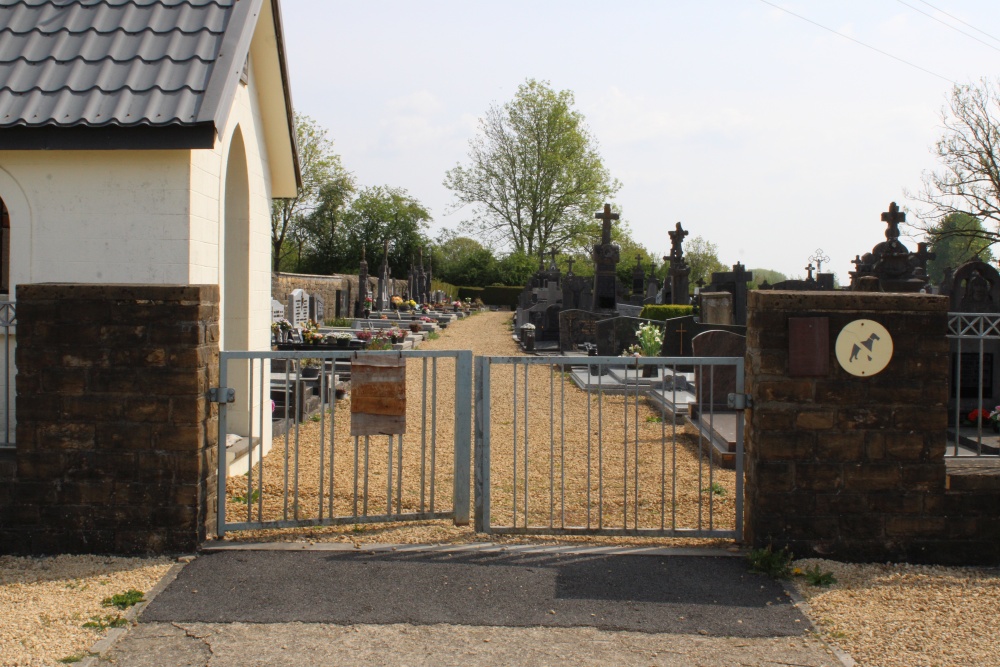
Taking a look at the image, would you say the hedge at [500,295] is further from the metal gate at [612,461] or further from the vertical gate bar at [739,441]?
the vertical gate bar at [739,441]

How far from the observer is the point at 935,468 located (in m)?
5.31

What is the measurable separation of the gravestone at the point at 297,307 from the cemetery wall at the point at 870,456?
21.9m

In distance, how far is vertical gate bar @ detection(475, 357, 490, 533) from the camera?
5.66 m

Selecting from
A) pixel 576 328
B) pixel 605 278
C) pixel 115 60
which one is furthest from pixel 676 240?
pixel 115 60

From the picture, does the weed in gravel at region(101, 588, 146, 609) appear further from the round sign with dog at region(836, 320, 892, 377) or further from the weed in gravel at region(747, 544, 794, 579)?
Result: the round sign with dog at region(836, 320, 892, 377)

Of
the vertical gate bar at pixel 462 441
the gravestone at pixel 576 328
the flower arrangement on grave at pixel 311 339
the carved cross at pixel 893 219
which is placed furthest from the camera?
the gravestone at pixel 576 328

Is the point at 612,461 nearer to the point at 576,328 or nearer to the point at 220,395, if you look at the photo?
the point at 220,395

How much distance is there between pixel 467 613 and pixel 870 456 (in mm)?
2713

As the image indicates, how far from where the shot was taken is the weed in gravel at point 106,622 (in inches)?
163

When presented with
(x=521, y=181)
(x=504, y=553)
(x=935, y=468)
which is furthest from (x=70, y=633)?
(x=521, y=181)

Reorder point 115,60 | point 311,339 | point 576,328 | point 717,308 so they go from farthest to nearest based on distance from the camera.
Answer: point 576,328
point 311,339
point 717,308
point 115,60

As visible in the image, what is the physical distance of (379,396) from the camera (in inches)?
229

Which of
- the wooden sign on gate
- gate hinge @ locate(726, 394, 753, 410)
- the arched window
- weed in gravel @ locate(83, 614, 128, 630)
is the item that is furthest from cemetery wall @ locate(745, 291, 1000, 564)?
the arched window

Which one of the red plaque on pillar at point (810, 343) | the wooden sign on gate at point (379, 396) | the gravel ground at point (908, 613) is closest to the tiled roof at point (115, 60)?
the wooden sign on gate at point (379, 396)
